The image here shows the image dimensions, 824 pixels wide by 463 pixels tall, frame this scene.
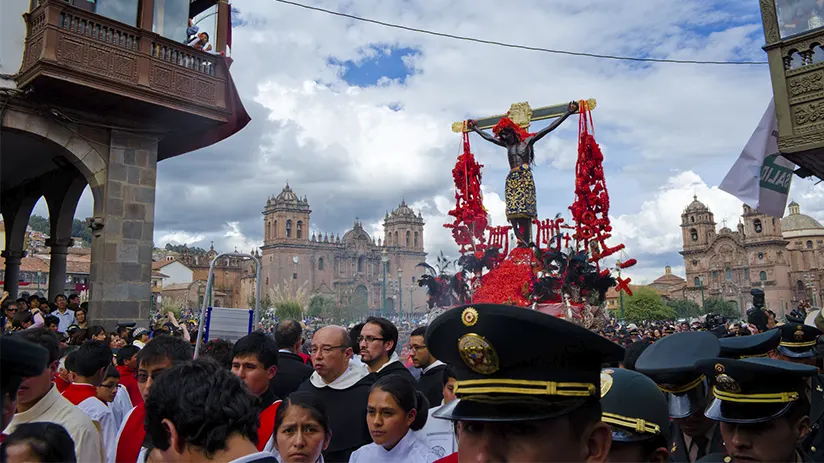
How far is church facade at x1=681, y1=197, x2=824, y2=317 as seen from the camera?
7425 cm

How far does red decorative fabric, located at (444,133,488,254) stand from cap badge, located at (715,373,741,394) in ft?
43.8

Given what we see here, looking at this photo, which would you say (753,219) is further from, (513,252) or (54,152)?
(54,152)

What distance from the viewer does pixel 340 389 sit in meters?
4.46

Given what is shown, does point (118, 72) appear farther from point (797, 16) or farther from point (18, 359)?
point (797, 16)

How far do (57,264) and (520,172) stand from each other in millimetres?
11759

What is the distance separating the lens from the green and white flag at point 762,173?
1059cm

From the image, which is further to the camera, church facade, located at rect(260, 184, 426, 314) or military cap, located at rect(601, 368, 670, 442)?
church facade, located at rect(260, 184, 426, 314)

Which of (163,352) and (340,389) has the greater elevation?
(163,352)

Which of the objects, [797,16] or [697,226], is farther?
[697,226]

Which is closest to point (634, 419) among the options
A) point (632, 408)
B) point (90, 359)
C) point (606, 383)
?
point (632, 408)

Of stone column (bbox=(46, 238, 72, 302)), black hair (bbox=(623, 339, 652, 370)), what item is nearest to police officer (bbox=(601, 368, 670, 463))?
black hair (bbox=(623, 339, 652, 370))

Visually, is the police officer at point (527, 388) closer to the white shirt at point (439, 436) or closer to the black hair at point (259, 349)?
the white shirt at point (439, 436)

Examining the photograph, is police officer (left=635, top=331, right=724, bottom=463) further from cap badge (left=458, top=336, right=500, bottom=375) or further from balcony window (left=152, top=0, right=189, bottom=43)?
balcony window (left=152, top=0, right=189, bottom=43)

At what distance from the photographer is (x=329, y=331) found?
15.1 feet
